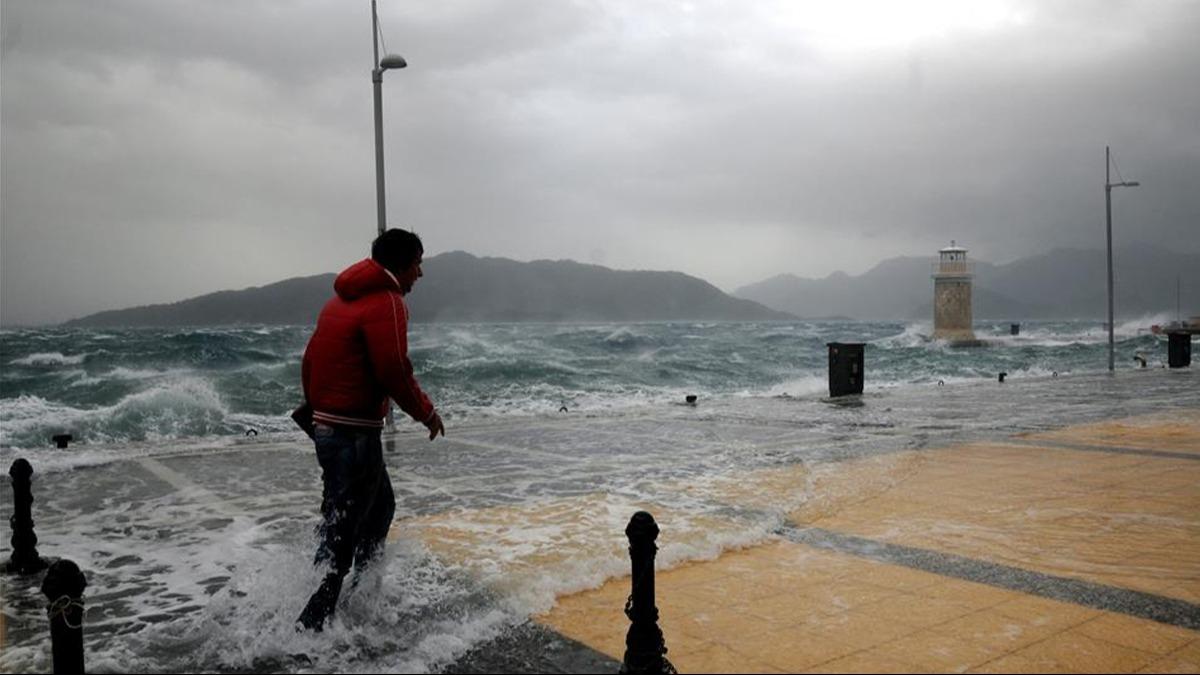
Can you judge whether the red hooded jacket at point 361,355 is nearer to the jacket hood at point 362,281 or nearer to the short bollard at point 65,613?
the jacket hood at point 362,281

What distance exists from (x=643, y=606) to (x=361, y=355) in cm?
169

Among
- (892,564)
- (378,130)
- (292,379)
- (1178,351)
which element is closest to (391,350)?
(892,564)

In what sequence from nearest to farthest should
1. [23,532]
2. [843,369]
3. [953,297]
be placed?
[23,532], [843,369], [953,297]

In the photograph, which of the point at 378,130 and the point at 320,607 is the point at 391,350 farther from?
the point at 378,130

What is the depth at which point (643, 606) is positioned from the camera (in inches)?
133

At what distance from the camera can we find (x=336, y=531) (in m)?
4.04

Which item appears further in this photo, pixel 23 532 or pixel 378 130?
pixel 378 130

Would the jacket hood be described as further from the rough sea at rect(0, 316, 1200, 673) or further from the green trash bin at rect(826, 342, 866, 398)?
the green trash bin at rect(826, 342, 866, 398)

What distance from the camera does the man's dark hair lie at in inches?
163

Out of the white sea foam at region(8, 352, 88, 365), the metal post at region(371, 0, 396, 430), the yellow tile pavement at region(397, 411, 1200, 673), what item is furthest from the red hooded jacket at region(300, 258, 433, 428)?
the white sea foam at region(8, 352, 88, 365)

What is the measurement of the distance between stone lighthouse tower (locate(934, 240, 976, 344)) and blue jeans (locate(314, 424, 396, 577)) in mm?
88876

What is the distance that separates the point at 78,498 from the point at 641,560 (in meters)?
6.68

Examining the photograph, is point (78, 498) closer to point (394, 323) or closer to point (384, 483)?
point (384, 483)

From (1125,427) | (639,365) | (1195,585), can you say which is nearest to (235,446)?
(1195,585)
